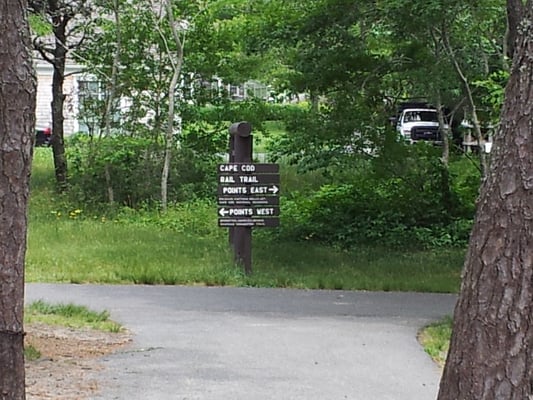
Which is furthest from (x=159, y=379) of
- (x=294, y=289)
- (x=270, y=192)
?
(x=270, y=192)

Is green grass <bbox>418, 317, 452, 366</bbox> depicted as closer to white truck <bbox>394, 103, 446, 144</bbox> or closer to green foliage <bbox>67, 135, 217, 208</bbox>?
green foliage <bbox>67, 135, 217, 208</bbox>

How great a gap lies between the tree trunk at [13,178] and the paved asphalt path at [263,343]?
2.43 meters

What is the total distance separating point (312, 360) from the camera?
735 centimetres

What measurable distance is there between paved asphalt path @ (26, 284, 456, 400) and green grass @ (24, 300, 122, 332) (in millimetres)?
229

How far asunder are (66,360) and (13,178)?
3.64 metres

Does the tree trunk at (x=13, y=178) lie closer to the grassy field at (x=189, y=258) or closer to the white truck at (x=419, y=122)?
the grassy field at (x=189, y=258)

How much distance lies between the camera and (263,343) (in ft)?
26.1

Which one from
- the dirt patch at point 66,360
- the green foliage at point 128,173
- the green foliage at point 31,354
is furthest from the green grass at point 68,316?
the green foliage at point 128,173

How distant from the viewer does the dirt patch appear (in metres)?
6.15

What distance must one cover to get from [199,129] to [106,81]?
220 cm

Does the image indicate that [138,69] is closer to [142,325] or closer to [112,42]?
[112,42]

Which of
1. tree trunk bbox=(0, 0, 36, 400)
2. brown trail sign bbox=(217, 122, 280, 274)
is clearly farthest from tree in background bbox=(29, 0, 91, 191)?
tree trunk bbox=(0, 0, 36, 400)

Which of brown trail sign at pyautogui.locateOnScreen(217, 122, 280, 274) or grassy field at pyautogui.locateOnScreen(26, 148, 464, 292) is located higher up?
brown trail sign at pyautogui.locateOnScreen(217, 122, 280, 274)

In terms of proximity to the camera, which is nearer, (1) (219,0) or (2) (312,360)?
(2) (312,360)
